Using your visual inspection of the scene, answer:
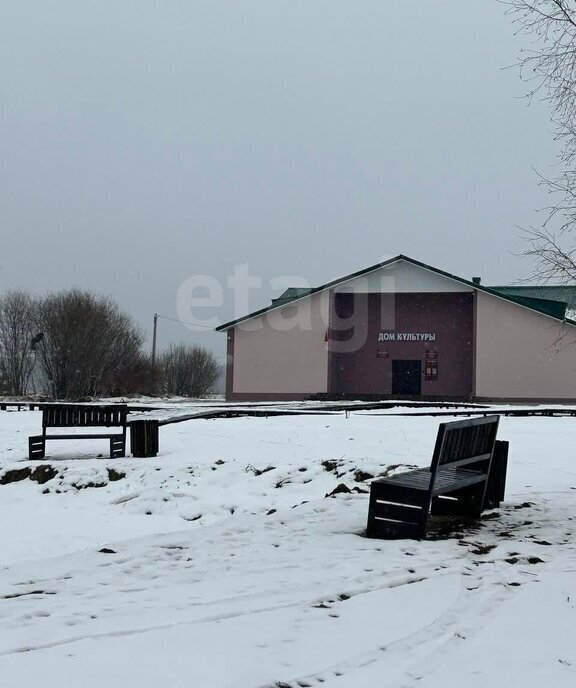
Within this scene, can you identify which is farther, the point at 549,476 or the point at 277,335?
the point at 277,335

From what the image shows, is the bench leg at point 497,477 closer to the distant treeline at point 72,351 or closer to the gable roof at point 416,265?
the gable roof at point 416,265

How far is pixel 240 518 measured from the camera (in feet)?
23.6

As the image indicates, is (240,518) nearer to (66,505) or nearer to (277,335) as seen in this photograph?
(66,505)

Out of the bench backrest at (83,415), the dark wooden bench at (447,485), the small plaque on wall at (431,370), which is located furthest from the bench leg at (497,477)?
the small plaque on wall at (431,370)

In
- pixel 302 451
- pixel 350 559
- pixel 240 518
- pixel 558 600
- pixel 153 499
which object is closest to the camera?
pixel 558 600

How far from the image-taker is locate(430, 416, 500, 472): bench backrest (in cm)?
605

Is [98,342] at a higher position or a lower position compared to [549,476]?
higher

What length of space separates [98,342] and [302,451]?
39.0m

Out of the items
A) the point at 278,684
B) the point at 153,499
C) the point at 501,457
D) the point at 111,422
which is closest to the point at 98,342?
the point at 111,422

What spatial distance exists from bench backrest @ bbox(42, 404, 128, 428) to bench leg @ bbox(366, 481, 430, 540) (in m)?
7.48

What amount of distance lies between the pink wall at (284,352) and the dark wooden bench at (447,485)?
30020mm

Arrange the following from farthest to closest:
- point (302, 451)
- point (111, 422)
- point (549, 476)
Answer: point (111, 422) → point (302, 451) → point (549, 476)

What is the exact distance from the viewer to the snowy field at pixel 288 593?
3.29 metres

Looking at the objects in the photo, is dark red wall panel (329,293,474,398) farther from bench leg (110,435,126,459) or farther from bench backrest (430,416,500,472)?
bench backrest (430,416,500,472)
